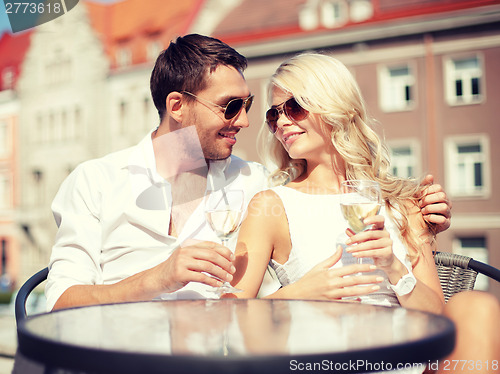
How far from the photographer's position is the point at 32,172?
27.5m

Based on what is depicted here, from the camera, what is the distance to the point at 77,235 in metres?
2.36

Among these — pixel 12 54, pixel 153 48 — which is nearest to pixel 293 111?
pixel 153 48

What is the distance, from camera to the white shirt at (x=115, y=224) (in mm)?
2365

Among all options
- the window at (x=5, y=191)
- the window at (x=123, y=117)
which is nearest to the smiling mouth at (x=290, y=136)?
the window at (x=123, y=117)

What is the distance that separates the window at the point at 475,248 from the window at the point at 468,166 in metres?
1.35

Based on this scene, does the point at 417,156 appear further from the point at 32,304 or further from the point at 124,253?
the point at 124,253

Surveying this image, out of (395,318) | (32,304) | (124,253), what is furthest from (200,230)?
(32,304)

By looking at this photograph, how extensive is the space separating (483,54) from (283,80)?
1558cm

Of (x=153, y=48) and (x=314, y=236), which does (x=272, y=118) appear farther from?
(x=153, y=48)

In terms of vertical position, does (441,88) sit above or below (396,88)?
below

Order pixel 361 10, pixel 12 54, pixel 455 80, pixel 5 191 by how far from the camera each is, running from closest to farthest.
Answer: pixel 455 80, pixel 361 10, pixel 5 191, pixel 12 54

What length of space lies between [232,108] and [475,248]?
51.1 feet

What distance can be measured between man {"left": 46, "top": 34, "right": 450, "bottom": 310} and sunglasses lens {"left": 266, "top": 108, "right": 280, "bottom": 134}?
21cm

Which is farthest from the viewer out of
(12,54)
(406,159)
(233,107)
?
(12,54)
